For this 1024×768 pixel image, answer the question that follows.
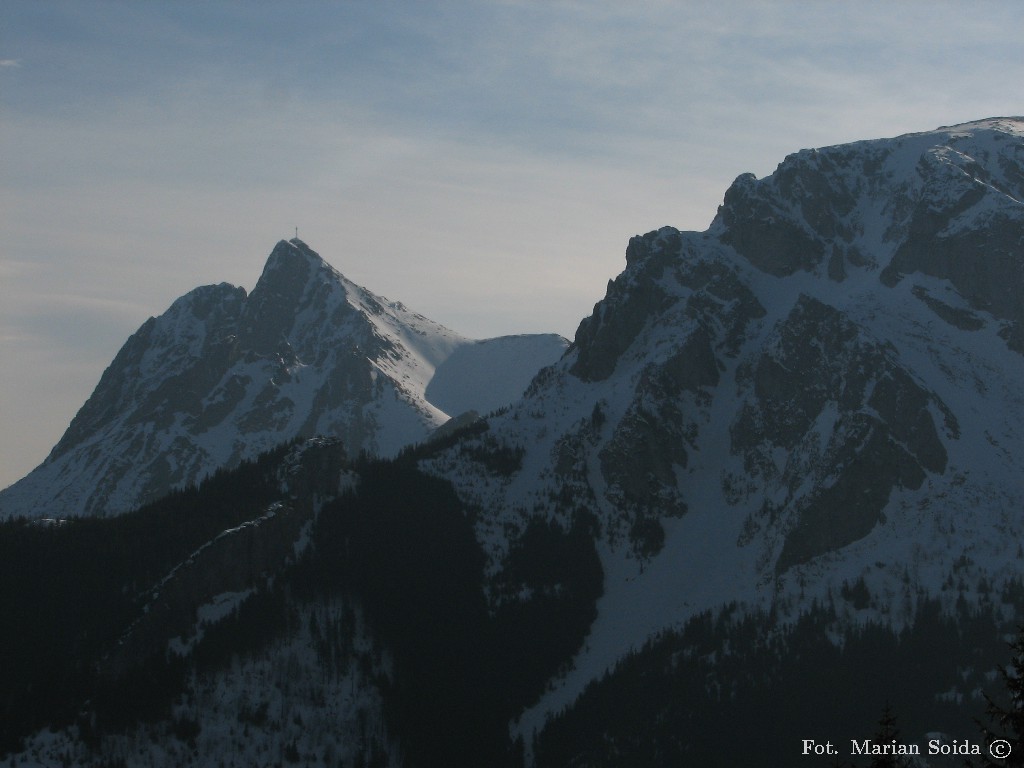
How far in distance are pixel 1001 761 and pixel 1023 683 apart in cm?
575

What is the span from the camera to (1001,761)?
251ft

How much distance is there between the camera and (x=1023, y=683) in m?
73.1

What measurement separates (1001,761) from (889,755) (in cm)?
547

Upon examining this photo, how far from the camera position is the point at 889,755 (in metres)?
77.1

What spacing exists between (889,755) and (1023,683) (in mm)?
8007
